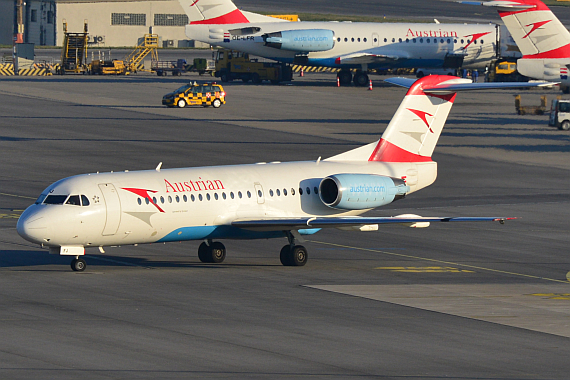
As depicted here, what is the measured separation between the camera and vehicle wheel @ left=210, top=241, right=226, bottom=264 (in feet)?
106

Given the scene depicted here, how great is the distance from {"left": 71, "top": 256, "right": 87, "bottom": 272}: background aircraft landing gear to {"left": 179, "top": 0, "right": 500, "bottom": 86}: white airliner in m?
68.8

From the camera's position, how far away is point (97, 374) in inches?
747

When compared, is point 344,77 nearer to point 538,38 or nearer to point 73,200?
point 538,38

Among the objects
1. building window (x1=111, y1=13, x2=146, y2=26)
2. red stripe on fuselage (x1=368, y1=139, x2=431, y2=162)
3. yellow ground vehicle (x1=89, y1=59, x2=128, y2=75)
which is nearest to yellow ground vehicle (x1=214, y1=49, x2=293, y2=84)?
yellow ground vehicle (x1=89, y1=59, x2=128, y2=75)

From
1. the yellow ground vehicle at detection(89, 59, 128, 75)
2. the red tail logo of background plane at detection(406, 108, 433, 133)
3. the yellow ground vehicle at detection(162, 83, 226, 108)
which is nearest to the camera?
the red tail logo of background plane at detection(406, 108, 433, 133)

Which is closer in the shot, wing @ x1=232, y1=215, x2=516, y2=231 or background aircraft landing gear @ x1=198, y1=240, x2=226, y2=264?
wing @ x1=232, y1=215, x2=516, y2=231

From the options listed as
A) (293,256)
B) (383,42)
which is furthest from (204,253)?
(383,42)

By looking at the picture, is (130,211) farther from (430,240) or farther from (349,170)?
(430,240)

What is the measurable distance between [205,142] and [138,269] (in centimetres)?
3461

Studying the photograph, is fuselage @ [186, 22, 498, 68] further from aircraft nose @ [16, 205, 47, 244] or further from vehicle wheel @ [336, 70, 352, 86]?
aircraft nose @ [16, 205, 47, 244]

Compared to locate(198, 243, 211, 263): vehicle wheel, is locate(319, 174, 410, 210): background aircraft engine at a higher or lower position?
higher

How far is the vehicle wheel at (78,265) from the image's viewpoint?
3020 centimetres

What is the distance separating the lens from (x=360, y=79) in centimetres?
10456

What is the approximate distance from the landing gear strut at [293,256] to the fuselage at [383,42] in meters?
67.2
